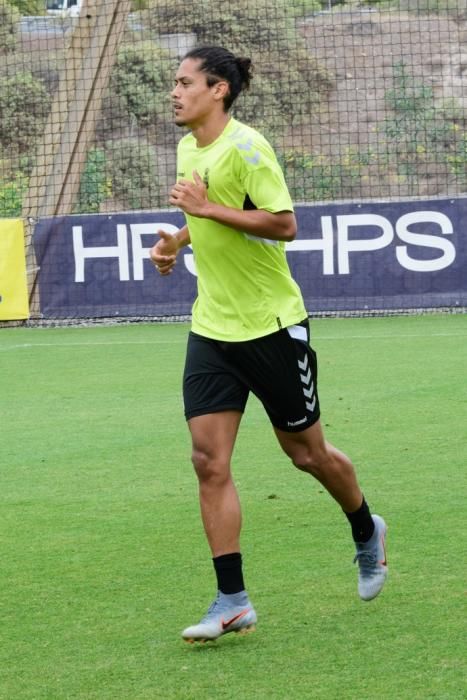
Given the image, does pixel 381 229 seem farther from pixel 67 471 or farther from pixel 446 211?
pixel 67 471

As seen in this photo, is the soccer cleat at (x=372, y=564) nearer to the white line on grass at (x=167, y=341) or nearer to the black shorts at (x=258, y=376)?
the black shorts at (x=258, y=376)

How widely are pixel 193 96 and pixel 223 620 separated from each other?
191 centimetres

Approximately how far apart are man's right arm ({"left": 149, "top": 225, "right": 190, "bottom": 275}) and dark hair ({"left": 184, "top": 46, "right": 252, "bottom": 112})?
55cm

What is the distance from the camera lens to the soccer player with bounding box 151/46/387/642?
4871mm

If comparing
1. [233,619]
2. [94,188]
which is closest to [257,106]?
[94,188]

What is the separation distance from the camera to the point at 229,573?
4891 mm

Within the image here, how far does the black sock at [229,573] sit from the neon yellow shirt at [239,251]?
798mm

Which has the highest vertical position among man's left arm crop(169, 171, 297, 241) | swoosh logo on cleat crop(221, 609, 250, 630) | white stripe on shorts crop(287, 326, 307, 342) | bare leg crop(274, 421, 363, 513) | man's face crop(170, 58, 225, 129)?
man's face crop(170, 58, 225, 129)

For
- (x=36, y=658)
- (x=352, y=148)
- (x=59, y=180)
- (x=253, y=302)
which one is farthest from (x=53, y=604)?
(x=352, y=148)

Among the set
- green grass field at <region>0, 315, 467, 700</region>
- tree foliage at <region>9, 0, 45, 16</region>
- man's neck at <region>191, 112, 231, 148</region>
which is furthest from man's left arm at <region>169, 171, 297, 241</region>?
tree foliage at <region>9, 0, 45, 16</region>

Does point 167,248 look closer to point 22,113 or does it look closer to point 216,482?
point 216,482

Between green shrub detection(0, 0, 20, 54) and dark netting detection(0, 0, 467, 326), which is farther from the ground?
green shrub detection(0, 0, 20, 54)

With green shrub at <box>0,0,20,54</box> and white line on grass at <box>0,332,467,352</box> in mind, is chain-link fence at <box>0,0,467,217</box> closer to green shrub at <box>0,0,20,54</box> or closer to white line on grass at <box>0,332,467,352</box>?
green shrub at <box>0,0,20,54</box>

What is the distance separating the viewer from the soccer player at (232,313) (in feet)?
16.0
